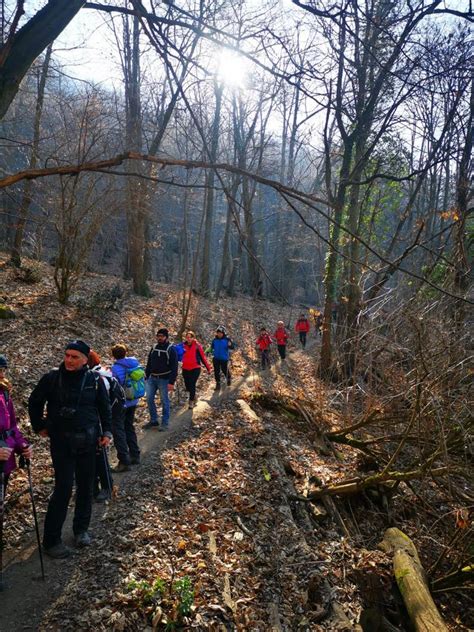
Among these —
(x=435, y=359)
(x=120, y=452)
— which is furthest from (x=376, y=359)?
(x=120, y=452)

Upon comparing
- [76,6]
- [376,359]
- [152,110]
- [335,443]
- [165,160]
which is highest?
[152,110]

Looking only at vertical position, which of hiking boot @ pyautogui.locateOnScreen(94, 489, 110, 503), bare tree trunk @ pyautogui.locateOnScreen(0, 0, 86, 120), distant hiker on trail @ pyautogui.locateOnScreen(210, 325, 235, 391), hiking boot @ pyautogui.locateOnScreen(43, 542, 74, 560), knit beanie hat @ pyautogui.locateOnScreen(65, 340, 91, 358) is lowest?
hiking boot @ pyautogui.locateOnScreen(94, 489, 110, 503)

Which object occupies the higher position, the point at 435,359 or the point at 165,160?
the point at 165,160

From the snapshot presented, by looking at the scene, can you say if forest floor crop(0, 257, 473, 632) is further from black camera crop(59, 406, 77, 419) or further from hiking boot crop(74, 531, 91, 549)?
black camera crop(59, 406, 77, 419)

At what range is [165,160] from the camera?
8.80ft

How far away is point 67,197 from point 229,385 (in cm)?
708

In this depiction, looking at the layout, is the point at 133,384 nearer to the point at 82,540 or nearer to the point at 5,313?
the point at 82,540

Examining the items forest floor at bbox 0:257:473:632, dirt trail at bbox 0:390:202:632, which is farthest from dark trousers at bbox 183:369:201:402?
dirt trail at bbox 0:390:202:632

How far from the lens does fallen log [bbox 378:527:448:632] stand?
4781 millimetres

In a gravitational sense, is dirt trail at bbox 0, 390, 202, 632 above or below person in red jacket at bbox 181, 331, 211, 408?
below

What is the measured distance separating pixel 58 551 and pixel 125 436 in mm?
2423

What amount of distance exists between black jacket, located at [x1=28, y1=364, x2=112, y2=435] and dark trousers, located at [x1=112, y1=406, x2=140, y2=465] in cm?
210

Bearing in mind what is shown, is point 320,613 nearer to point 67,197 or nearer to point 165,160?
point 165,160

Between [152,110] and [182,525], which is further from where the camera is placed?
[152,110]
